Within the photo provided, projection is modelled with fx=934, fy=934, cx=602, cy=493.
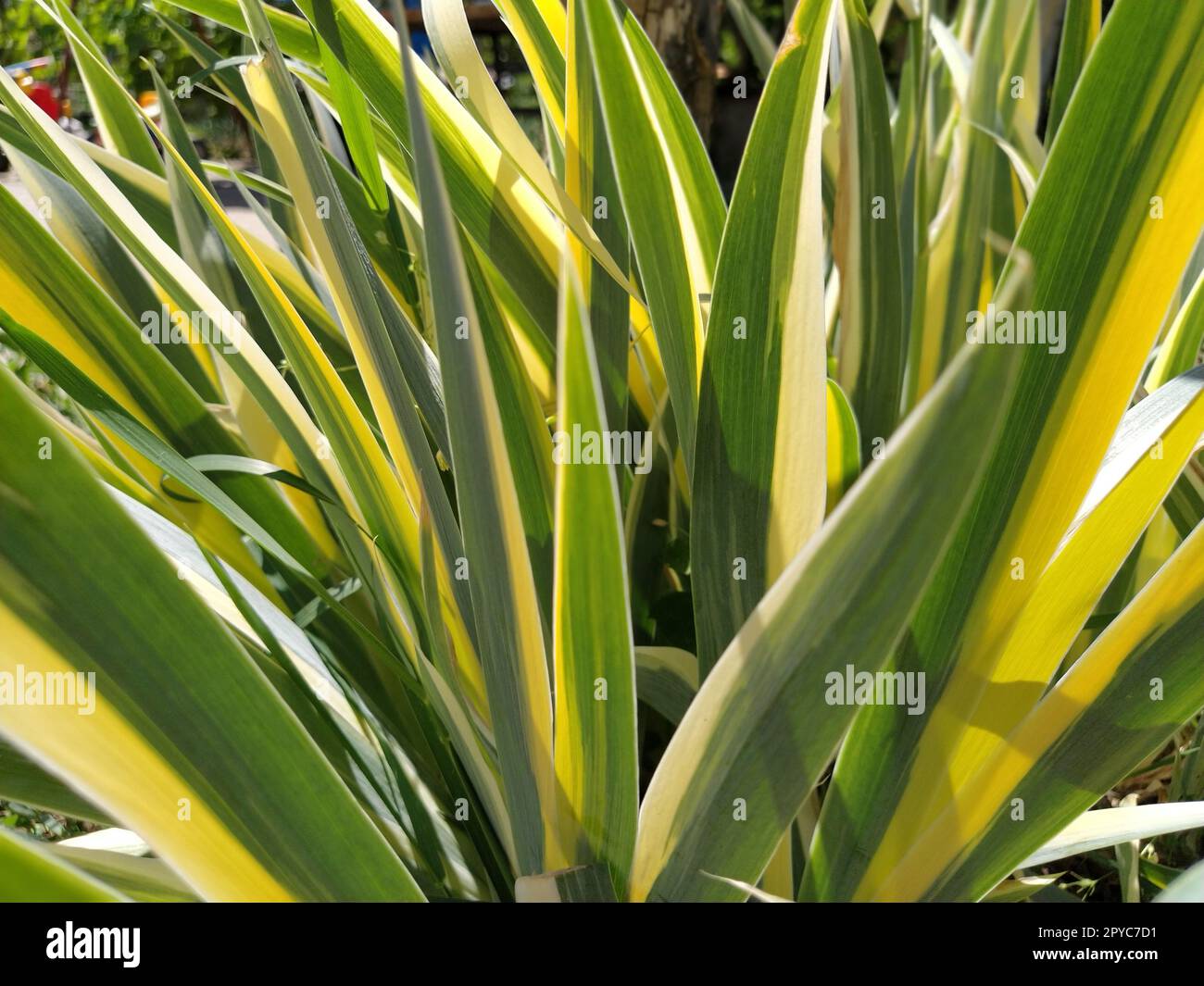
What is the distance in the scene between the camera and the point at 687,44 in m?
1.38

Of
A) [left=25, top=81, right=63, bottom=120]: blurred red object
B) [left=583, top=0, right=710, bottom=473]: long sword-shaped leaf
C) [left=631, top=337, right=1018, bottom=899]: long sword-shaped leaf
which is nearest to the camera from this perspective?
[left=631, top=337, right=1018, bottom=899]: long sword-shaped leaf

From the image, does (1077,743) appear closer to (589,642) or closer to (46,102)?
(589,642)

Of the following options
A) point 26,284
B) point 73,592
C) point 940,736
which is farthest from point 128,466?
point 940,736

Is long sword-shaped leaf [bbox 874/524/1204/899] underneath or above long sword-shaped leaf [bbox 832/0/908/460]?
underneath

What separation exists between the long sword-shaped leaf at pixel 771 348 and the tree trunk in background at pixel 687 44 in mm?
946

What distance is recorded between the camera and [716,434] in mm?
465

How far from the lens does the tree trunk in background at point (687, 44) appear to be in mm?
1333

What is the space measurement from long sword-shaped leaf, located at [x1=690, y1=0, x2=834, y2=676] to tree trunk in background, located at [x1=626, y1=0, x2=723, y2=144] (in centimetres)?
95

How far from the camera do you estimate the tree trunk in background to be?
1.33 m

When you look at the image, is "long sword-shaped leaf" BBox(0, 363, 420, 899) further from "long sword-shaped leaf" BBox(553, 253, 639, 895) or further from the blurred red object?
the blurred red object

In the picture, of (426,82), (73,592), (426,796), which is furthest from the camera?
(426,82)

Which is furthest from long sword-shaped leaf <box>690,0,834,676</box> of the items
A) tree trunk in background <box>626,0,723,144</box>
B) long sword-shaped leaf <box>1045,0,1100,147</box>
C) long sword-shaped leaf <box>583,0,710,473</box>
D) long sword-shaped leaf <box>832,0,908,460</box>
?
tree trunk in background <box>626,0,723,144</box>
